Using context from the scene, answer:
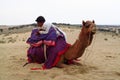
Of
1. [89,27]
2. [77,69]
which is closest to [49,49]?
[77,69]

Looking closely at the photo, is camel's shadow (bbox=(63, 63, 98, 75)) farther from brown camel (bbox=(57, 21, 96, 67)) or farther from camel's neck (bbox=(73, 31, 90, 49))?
camel's neck (bbox=(73, 31, 90, 49))

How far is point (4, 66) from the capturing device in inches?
425

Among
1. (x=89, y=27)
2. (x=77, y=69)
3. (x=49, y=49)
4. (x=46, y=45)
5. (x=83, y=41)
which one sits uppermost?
(x=89, y=27)

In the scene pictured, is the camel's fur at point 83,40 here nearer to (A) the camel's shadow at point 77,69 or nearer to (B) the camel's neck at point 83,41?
(B) the camel's neck at point 83,41

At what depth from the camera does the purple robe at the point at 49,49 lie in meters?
9.80

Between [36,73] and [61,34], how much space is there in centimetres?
190

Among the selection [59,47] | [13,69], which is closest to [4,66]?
[13,69]

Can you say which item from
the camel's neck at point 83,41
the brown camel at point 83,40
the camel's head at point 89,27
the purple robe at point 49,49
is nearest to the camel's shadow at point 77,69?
the brown camel at point 83,40

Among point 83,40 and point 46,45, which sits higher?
point 83,40

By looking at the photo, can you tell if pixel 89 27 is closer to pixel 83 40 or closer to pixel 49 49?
pixel 83 40

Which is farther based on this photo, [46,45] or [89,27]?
[46,45]

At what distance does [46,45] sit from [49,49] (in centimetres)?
19

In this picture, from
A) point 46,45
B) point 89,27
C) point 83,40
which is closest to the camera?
point 89,27

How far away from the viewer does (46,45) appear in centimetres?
1010
